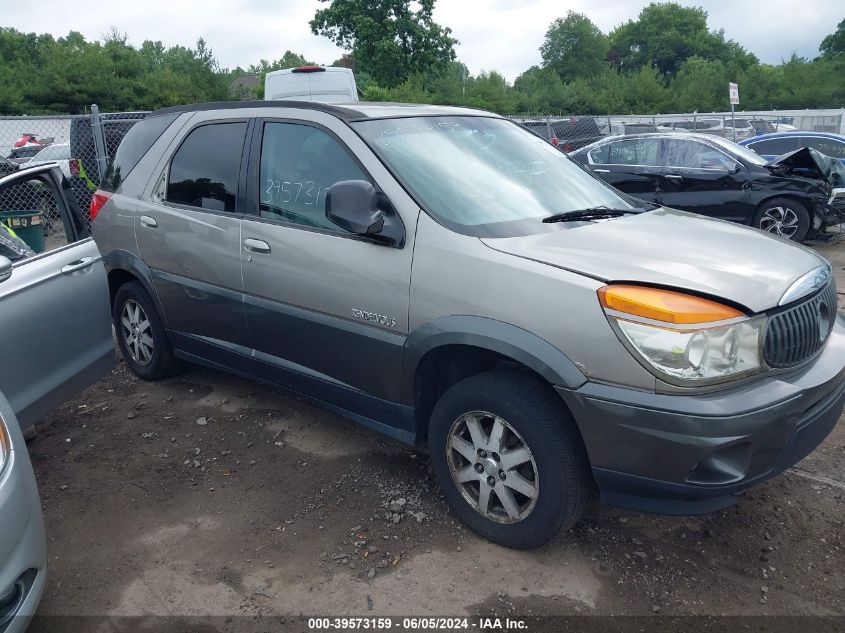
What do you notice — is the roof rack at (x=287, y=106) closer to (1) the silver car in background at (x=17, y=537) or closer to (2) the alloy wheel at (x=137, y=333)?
(2) the alloy wheel at (x=137, y=333)

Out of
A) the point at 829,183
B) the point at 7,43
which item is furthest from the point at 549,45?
the point at 829,183

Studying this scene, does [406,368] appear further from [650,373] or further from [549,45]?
[549,45]

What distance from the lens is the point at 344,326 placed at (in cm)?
332

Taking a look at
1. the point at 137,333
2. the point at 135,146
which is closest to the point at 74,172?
the point at 135,146

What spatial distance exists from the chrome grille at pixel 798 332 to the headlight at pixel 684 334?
0.09 metres

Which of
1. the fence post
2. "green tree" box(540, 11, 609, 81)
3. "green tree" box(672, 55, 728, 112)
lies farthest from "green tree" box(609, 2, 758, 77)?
the fence post

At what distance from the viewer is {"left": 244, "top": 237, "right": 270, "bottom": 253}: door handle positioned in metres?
3.62

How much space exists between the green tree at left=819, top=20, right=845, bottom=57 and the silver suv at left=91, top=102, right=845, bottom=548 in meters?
71.2

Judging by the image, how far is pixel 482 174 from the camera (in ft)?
11.1

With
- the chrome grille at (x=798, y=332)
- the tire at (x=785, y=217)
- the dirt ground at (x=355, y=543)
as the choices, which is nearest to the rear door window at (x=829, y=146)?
the tire at (x=785, y=217)

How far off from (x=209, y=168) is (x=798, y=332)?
3.19 metres

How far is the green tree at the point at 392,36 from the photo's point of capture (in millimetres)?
39219

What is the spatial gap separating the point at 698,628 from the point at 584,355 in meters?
1.09

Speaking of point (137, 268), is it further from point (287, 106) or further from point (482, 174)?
point (482, 174)
